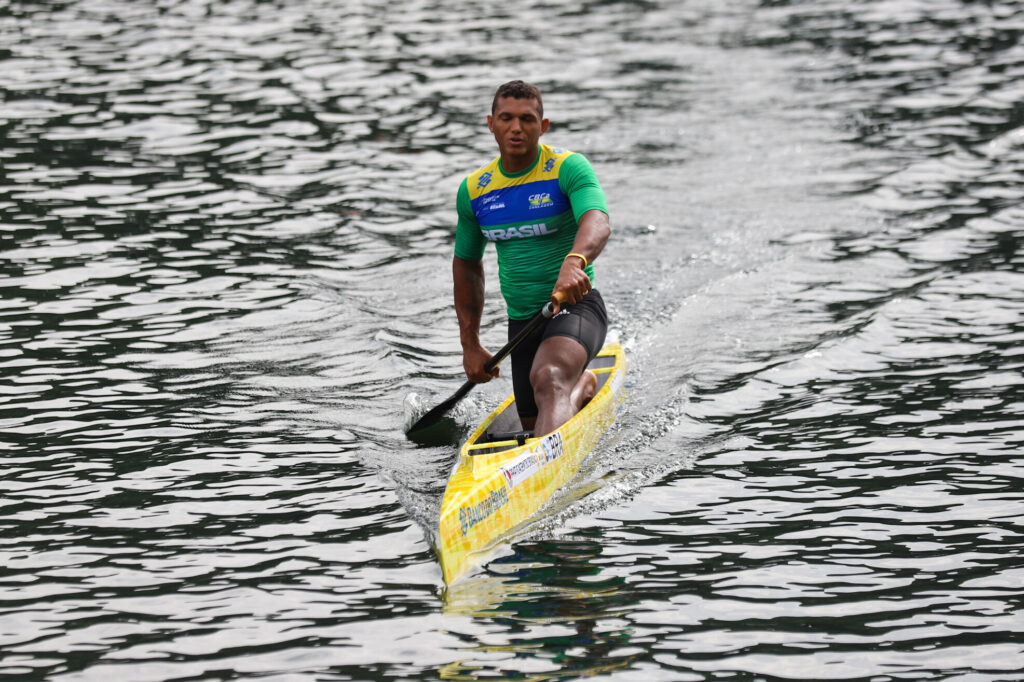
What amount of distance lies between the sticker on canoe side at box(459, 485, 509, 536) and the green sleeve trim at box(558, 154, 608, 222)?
7.04ft

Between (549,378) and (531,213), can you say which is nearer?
(549,378)

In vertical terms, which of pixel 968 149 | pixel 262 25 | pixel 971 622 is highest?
pixel 262 25

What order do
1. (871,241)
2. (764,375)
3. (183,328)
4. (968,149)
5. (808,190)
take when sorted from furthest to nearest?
(968,149) < (808,190) < (871,241) < (183,328) < (764,375)

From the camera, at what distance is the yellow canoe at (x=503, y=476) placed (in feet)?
24.4

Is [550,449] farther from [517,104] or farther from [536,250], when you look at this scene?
[517,104]

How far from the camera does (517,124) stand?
8711 millimetres

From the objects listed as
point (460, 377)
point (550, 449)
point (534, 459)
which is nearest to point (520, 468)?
point (534, 459)

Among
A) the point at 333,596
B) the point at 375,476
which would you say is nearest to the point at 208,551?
the point at 333,596

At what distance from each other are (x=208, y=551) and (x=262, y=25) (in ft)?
69.4

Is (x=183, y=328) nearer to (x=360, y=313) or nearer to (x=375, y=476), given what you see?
(x=360, y=313)

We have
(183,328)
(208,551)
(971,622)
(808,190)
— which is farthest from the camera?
(808,190)

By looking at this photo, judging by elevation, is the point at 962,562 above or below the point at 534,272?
below

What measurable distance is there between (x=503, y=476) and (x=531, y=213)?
2.13m

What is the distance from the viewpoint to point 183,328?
38.7 ft
